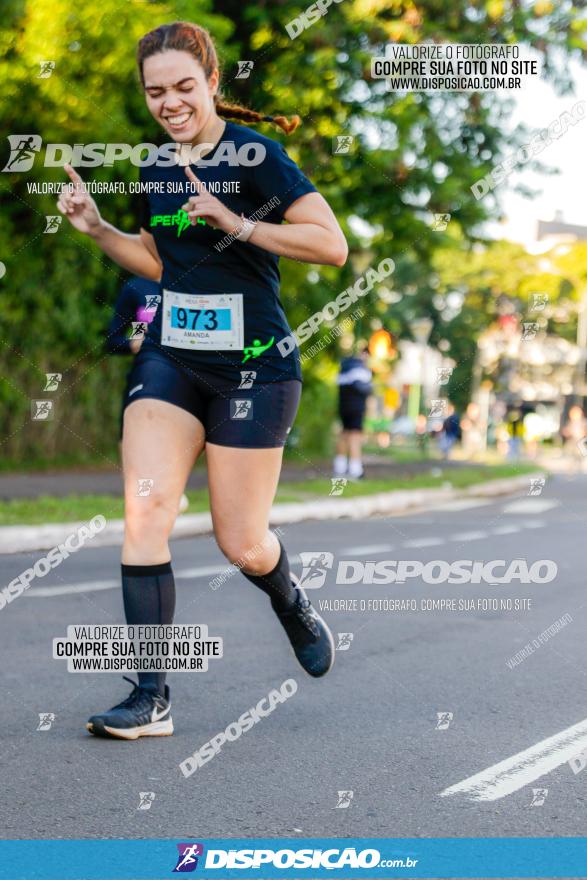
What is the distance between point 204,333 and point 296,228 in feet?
1.37

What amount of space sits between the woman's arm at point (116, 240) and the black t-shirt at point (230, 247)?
0.17 meters

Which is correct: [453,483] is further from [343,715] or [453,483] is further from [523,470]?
[343,715]

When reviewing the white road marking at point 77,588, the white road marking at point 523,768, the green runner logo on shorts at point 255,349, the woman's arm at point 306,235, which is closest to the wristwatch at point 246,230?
the woman's arm at point 306,235

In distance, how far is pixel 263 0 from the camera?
18.2m

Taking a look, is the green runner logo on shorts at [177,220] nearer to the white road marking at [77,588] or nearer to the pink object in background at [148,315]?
the pink object in background at [148,315]

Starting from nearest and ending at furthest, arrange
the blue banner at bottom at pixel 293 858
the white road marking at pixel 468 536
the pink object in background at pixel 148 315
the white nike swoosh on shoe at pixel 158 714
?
the blue banner at bottom at pixel 293 858 → the white nike swoosh on shoe at pixel 158 714 → the pink object in background at pixel 148 315 → the white road marking at pixel 468 536

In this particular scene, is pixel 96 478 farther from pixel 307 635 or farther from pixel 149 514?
pixel 149 514

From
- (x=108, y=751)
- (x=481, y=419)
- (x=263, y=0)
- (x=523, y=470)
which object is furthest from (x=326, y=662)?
(x=481, y=419)

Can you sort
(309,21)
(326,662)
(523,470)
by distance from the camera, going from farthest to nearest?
(523,470) < (309,21) < (326,662)

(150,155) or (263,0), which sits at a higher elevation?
(263,0)

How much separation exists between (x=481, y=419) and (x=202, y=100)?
187 ft

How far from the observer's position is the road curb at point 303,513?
10562 mm

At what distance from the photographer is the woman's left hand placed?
417cm

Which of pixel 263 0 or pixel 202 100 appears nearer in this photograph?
pixel 202 100
